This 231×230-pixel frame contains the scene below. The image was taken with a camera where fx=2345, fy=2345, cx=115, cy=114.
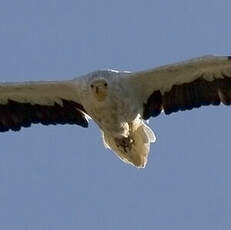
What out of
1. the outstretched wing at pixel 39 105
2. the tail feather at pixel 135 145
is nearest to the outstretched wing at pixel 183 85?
the tail feather at pixel 135 145

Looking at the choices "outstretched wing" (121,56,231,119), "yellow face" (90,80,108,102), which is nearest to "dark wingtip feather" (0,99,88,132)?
"outstretched wing" (121,56,231,119)

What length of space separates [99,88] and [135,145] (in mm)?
990

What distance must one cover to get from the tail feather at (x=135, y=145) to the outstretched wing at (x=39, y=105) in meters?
0.69

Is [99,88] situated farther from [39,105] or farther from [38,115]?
[38,115]

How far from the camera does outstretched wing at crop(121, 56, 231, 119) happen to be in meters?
26.8

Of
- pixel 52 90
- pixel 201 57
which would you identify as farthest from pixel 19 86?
pixel 201 57

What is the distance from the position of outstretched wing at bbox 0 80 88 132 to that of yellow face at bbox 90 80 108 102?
654mm

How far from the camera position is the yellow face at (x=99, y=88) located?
26359 millimetres

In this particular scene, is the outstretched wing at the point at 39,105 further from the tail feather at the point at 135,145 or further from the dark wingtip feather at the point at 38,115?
the tail feather at the point at 135,145

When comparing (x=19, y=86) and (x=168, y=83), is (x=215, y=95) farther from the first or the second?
(x=19, y=86)

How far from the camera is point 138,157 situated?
27.0m

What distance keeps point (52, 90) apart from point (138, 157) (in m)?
1.30

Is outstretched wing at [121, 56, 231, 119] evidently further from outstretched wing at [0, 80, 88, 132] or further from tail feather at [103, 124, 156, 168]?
outstretched wing at [0, 80, 88, 132]

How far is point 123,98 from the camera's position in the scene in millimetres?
26531
